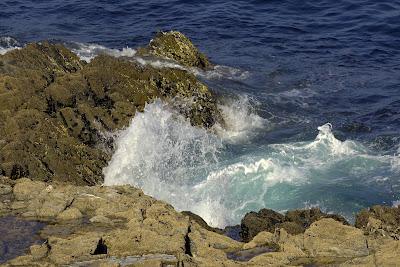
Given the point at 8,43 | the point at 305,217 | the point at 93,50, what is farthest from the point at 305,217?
the point at 8,43

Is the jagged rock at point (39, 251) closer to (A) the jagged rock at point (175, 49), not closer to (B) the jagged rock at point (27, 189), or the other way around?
(B) the jagged rock at point (27, 189)

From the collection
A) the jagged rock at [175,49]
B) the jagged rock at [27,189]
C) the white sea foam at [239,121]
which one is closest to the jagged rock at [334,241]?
the jagged rock at [27,189]

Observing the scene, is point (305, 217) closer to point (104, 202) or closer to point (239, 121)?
point (104, 202)

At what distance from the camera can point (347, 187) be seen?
18.4 meters

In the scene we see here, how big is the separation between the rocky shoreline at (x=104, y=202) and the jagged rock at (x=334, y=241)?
18 millimetres

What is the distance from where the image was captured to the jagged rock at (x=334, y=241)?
1059 centimetres

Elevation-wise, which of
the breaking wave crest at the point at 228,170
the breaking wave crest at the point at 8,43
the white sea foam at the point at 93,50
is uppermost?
the breaking wave crest at the point at 8,43

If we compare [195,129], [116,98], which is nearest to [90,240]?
[116,98]

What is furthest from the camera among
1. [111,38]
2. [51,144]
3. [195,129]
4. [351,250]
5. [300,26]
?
[300,26]

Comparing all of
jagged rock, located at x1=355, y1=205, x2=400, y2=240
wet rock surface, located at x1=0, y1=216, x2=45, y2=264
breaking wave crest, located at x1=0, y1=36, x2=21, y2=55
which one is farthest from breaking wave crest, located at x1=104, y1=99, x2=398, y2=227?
breaking wave crest, located at x1=0, y1=36, x2=21, y2=55

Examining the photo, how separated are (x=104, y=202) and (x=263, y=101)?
13536 mm

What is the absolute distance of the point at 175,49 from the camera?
89.2 feet

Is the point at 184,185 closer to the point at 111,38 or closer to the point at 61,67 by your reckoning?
the point at 61,67

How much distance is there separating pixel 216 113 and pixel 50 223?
38.8 ft
